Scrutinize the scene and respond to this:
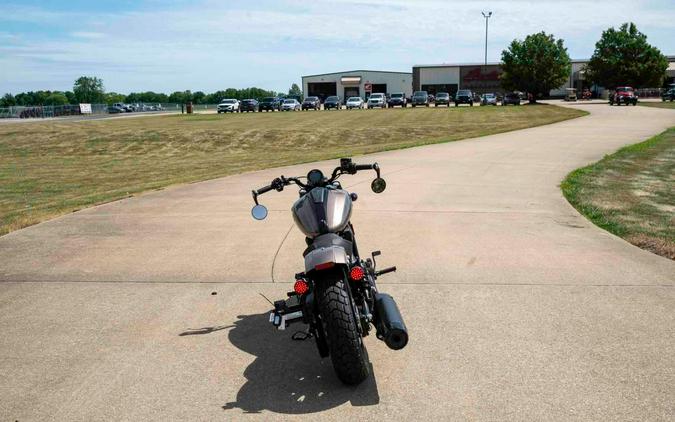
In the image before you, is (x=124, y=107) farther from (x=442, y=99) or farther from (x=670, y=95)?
(x=670, y=95)

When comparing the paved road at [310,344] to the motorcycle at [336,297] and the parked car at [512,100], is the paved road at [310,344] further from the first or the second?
the parked car at [512,100]

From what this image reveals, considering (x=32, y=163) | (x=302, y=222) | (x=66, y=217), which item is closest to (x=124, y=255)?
(x=66, y=217)

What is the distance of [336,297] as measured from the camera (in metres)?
3.71

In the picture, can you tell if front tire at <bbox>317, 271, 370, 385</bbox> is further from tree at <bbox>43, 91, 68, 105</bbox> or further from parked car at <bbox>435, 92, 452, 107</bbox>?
tree at <bbox>43, 91, 68, 105</bbox>

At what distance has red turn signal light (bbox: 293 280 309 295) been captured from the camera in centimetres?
390

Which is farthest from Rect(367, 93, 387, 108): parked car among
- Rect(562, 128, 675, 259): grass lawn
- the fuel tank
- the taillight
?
the taillight

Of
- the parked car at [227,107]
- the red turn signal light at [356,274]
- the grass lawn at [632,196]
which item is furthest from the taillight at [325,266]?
the parked car at [227,107]

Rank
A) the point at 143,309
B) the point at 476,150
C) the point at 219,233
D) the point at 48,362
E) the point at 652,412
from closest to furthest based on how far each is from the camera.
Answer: the point at 652,412, the point at 48,362, the point at 143,309, the point at 219,233, the point at 476,150

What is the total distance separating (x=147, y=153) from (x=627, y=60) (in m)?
76.4

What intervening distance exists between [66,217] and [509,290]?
22.4 feet

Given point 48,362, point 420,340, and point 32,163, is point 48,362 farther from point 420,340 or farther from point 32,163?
point 32,163

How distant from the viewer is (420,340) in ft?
15.6

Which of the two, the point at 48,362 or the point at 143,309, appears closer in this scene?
the point at 48,362

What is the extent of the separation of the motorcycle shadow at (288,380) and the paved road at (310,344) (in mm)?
17
